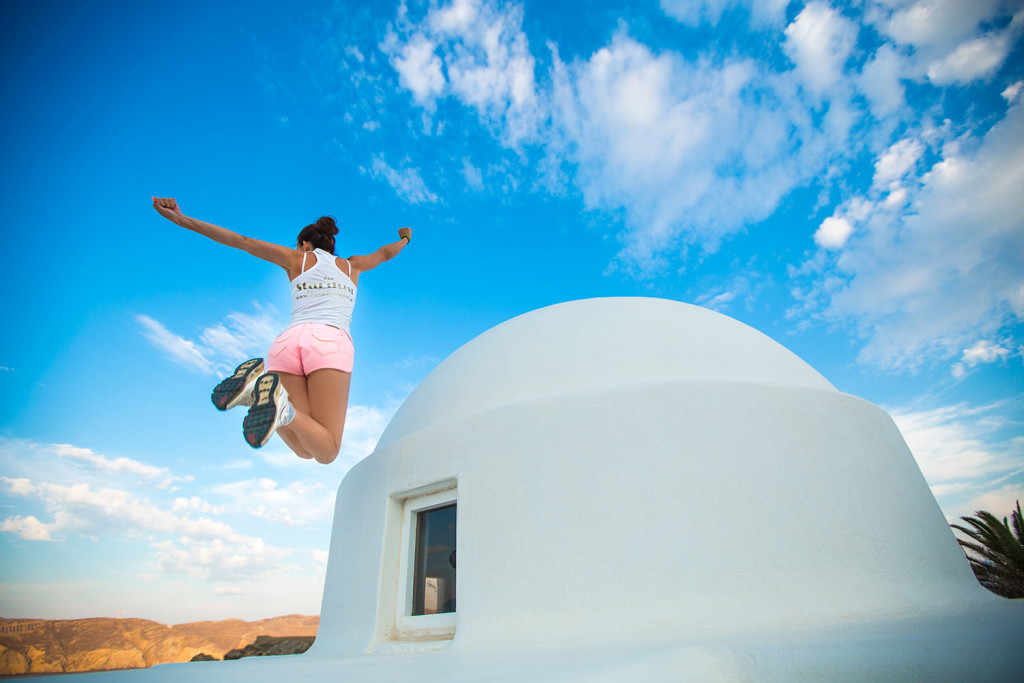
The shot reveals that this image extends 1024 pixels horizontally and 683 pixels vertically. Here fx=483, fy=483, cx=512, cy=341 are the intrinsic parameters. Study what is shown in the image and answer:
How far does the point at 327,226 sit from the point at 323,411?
1511mm

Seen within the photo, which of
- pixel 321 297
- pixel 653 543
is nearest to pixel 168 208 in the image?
pixel 321 297

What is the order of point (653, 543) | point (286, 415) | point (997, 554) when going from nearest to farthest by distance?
point (286, 415) < point (653, 543) < point (997, 554)

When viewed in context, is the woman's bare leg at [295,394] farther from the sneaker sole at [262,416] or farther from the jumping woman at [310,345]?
the sneaker sole at [262,416]

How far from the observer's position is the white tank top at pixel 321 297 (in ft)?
11.3

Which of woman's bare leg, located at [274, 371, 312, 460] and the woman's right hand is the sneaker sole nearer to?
woman's bare leg, located at [274, 371, 312, 460]

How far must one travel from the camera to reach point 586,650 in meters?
2.90

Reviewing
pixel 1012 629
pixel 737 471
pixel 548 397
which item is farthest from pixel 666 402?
pixel 1012 629

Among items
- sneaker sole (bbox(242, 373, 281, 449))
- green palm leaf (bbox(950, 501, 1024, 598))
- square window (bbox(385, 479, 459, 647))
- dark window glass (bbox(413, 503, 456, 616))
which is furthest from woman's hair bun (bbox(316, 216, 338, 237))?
green palm leaf (bbox(950, 501, 1024, 598))

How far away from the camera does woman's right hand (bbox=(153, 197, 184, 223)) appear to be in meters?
3.29

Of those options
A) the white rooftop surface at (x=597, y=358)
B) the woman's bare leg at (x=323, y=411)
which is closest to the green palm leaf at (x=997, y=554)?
the white rooftop surface at (x=597, y=358)

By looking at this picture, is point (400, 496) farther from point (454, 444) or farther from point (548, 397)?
point (548, 397)

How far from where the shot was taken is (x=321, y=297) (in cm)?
347

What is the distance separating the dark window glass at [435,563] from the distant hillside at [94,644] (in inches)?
82.1

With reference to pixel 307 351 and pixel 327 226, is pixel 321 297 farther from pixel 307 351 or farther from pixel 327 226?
pixel 327 226
